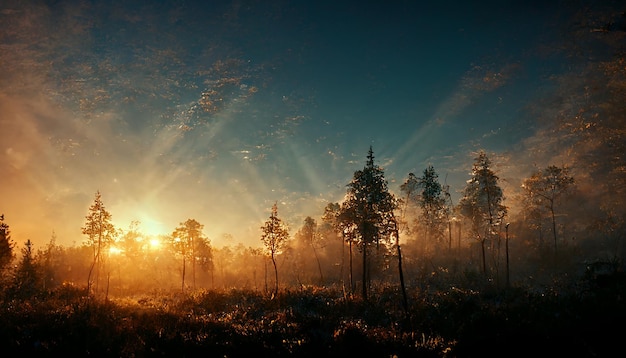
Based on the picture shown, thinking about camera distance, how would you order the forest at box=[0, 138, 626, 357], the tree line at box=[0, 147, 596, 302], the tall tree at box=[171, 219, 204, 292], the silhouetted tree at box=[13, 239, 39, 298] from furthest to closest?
the tall tree at box=[171, 219, 204, 292]
the silhouetted tree at box=[13, 239, 39, 298]
the tree line at box=[0, 147, 596, 302]
the forest at box=[0, 138, 626, 357]

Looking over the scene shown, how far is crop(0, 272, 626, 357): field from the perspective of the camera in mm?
11992

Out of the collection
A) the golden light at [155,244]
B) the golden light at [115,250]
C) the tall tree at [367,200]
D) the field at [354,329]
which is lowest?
the field at [354,329]

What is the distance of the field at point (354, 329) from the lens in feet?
39.3

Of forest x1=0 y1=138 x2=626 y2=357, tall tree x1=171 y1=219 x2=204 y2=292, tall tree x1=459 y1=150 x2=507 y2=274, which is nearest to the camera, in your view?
forest x1=0 y1=138 x2=626 y2=357

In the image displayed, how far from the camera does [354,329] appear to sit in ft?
46.7

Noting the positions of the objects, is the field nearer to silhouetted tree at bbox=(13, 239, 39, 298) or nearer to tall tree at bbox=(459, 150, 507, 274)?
tall tree at bbox=(459, 150, 507, 274)

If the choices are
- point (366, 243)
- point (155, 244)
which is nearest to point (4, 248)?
point (366, 243)

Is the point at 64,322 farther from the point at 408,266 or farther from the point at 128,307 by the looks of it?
the point at 408,266

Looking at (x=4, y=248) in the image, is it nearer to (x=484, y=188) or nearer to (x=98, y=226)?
(x=98, y=226)

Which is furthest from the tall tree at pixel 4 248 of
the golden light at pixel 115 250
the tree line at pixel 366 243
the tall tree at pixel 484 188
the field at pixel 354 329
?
the tall tree at pixel 484 188

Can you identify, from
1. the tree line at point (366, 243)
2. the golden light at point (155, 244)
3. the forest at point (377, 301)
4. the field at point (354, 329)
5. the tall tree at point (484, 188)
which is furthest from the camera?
the golden light at point (155, 244)

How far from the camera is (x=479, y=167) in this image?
36.6 meters

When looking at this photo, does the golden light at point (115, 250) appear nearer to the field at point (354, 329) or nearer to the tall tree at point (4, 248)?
the tall tree at point (4, 248)

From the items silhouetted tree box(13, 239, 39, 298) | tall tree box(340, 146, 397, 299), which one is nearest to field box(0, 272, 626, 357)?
tall tree box(340, 146, 397, 299)
